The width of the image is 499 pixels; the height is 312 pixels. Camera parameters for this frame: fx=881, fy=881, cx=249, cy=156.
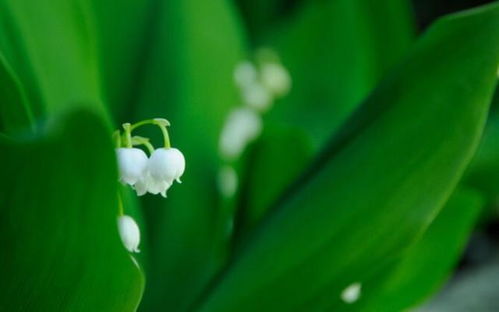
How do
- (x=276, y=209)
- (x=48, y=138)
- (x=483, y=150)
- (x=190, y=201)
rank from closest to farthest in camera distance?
(x=48, y=138)
(x=276, y=209)
(x=190, y=201)
(x=483, y=150)

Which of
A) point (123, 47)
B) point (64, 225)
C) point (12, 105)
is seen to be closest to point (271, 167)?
point (123, 47)

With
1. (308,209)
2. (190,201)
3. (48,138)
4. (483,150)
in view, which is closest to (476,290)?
(483,150)

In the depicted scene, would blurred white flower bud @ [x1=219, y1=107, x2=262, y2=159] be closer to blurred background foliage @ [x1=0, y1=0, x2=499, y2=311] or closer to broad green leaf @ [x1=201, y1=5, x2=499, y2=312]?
blurred background foliage @ [x1=0, y1=0, x2=499, y2=311]

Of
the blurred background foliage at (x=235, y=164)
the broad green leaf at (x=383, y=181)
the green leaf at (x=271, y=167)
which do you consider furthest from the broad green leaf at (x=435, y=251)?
the broad green leaf at (x=383, y=181)

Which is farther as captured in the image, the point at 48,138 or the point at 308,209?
the point at 308,209

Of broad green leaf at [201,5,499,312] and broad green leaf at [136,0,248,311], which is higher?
broad green leaf at [136,0,248,311]

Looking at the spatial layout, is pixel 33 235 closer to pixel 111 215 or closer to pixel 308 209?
pixel 111 215

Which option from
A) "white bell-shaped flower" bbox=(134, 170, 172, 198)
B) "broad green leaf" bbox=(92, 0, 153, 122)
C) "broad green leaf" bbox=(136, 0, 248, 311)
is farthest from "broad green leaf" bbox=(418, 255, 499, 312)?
"white bell-shaped flower" bbox=(134, 170, 172, 198)
